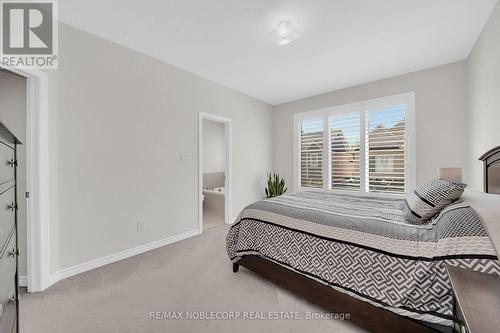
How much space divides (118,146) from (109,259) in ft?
4.27

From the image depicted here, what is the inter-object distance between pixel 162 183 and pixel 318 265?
7.37 feet

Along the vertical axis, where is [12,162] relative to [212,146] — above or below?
below

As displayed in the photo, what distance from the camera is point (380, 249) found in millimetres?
1288

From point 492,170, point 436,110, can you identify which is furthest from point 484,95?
point 492,170

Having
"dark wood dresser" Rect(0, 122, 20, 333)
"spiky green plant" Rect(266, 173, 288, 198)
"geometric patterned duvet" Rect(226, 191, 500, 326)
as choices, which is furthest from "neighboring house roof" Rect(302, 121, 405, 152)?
"dark wood dresser" Rect(0, 122, 20, 333)

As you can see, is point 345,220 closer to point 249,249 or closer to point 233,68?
point 249,249

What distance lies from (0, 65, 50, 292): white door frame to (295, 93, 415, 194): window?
395 cm

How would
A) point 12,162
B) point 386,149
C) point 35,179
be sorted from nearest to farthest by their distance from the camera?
point 12,162 → point 35,179 → point 386,149

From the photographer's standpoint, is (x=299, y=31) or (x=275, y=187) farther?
(x=275, y=187)

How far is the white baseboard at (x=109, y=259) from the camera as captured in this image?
6.64 ft

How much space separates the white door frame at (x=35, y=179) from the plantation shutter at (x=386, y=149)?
4.29 metres

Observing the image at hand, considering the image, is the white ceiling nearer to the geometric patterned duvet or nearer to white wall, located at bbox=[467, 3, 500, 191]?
white wall, located at bbox=[467, 3, 500, 191]

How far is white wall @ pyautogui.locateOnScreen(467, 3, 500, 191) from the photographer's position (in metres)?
1.85

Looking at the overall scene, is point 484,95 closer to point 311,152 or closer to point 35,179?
point 311,152
